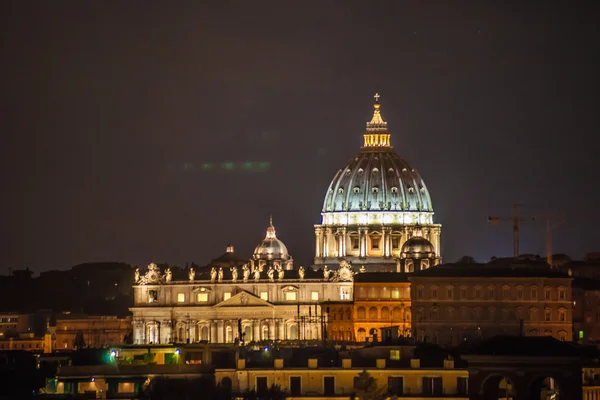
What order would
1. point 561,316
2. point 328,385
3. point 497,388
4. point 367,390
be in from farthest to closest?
point 561,316, point 497,388, point 328,385, point 367,390

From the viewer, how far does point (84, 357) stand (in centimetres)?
12250

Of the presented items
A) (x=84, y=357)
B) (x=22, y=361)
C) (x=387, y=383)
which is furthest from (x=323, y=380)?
(x=22, y=361)

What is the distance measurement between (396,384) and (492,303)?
298 feet

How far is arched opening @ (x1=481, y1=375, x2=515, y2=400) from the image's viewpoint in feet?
337

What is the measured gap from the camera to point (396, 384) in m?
98.3

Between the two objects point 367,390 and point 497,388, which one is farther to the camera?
point 497,388

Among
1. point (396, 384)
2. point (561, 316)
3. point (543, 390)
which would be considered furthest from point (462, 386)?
point (561, 316)

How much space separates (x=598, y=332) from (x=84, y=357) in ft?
268

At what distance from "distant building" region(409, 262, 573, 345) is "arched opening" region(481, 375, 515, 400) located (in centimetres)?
8004

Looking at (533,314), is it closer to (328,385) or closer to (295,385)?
(295,385)

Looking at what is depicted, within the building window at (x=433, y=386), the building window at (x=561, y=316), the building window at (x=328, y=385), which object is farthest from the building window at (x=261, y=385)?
the building window at (x=561, y=316)

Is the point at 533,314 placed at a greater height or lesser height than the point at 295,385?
greater

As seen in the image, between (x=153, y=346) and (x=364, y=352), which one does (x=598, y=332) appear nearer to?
(x=153, y=346)

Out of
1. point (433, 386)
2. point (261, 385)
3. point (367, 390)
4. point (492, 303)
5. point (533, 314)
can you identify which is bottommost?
point (367, 390)
